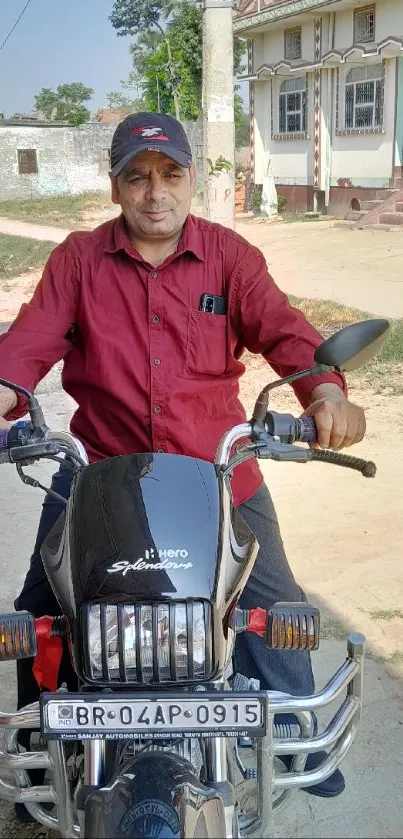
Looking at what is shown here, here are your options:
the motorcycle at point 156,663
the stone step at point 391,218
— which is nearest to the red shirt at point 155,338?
the motorcycle at point 156,663

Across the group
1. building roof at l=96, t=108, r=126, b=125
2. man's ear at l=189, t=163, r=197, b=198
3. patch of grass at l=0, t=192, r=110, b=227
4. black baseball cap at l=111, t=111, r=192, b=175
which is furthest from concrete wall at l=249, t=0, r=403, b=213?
building roof at l=96, t=108, r=126, b=125

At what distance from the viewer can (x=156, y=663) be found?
56.3 inches

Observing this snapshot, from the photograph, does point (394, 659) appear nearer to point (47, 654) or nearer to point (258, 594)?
point (258, 594)

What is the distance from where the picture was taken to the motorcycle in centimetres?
140

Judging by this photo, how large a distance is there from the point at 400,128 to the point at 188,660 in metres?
18.6

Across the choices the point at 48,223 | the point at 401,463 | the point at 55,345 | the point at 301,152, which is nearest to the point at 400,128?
the point at 301,152

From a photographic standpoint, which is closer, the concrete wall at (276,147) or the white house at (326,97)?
the white house at (326,97)

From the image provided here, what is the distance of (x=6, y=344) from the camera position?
2320 millimetres

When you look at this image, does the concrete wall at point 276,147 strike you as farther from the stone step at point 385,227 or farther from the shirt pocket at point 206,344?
the shirt pocket at point 206,344

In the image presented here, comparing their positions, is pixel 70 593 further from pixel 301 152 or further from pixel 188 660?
pixel 301 152

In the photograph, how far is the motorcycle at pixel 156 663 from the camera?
1397mm

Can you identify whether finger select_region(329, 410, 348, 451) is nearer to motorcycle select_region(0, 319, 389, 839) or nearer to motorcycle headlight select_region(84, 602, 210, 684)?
motorcycle select_region(0, 319, 389, 839)

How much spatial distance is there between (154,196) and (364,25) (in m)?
19.0

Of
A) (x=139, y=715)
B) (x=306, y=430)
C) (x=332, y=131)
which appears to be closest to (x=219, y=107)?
(x=306, y=430)
